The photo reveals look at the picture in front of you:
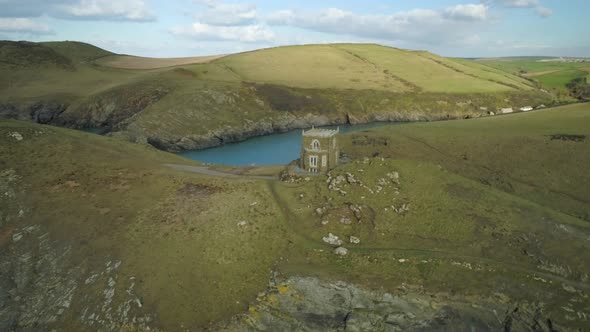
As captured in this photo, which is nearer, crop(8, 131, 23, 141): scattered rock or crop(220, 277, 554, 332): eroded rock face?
crop(220, 277, 554, 332): eroded rock face

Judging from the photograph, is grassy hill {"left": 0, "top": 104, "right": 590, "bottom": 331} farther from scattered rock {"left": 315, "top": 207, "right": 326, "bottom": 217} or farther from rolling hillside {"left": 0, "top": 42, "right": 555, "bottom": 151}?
rolling hillside {"left": 0, "top": 42, "right": 555, "bottom": 151}

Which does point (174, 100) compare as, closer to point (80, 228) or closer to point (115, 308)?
point (80, 228)

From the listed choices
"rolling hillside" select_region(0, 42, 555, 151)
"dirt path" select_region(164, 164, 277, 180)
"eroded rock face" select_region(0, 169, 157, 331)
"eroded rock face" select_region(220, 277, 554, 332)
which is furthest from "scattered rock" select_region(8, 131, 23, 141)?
"rolling hillside" select_region(0, 42, 555, 151)

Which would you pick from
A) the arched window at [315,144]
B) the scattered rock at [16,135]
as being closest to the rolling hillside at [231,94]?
the scattered rock at [16,135]

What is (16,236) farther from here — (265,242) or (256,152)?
(256,152)

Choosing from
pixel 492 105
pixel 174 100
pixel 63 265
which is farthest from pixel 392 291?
pixel 492 105

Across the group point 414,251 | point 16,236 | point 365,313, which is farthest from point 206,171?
point 365,313
